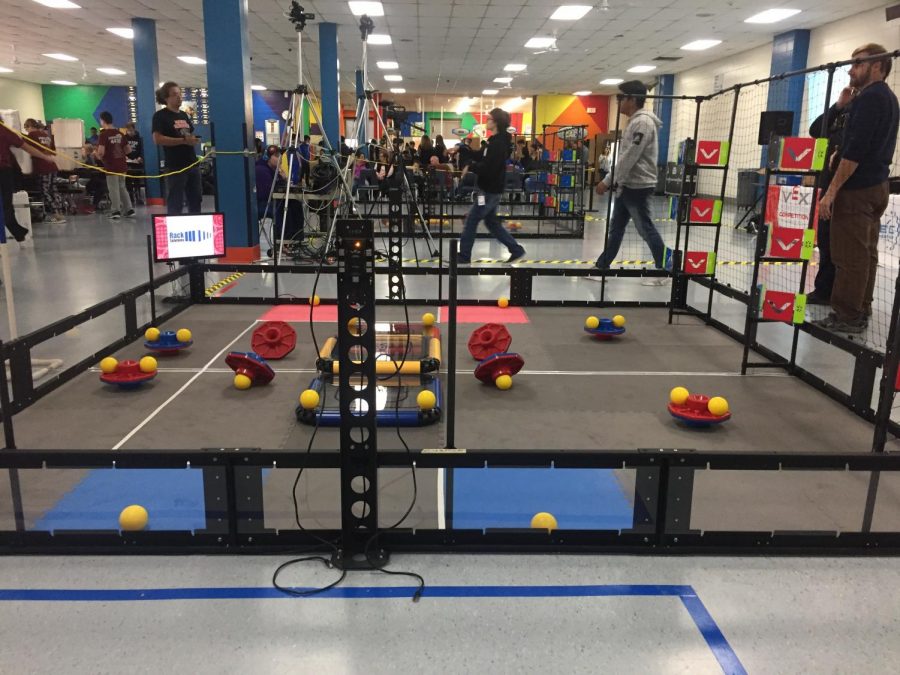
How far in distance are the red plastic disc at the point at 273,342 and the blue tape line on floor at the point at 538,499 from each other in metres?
2.06

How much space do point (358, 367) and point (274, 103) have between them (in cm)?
2748

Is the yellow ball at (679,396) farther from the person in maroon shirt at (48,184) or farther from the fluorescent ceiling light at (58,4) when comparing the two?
the fluorescent ceiling light at (58,4)

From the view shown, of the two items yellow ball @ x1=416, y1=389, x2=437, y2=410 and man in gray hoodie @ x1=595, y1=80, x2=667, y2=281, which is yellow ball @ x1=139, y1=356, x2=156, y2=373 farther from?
man in gray hoodie @ x1=595, y1=80, x2=667, y2=281

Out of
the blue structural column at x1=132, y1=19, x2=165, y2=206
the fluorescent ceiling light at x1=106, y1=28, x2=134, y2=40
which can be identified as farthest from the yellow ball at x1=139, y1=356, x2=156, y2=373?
the fluorescent ceiling light at x1=106, y1=28, x2=134, y2=40

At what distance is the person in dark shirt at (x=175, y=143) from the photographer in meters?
7.20

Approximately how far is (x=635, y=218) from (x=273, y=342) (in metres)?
3.72

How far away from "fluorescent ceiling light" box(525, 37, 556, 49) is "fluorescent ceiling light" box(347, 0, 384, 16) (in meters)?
4.35

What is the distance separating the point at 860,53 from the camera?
4.60m

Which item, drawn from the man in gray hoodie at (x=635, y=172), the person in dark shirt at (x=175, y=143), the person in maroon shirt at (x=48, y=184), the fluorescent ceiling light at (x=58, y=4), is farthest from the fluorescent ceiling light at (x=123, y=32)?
the man in gray hoodie at (x=635, y=172)

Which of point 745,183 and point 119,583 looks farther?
point 745,183

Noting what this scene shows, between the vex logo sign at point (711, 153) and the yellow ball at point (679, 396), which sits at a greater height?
the vex logo sign at point (711, 153)

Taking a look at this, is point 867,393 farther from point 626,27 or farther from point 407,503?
point 626,27

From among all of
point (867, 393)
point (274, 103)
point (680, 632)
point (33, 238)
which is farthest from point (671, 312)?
point (274, 103)

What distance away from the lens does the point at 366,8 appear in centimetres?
1235
